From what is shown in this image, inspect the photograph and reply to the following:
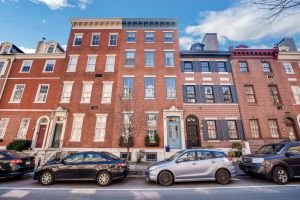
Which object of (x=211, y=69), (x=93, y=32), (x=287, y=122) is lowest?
(x=287, y=122)

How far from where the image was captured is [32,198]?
5.30 m

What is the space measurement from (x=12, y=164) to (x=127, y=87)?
1112cm

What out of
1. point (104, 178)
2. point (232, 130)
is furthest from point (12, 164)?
point (232, 130)

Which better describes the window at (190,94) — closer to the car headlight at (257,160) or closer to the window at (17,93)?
the car headlight at (257,160)

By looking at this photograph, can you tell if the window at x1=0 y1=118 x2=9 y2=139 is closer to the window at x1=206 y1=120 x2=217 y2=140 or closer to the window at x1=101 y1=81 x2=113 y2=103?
the window at x1=101 y1=81 x2=113 y2=103

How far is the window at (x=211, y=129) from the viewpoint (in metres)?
14.8

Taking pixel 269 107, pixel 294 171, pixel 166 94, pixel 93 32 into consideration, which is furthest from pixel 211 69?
pixel 93 32

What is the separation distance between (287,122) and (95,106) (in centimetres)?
2079

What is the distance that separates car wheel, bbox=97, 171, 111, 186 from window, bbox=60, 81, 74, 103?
469 inches

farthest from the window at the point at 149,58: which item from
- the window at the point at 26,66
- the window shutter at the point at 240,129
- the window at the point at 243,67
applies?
the window at the point at 26,66

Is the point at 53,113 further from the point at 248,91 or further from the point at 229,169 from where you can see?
the point at 248,91

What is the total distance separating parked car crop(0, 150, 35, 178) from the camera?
7613 millimetres

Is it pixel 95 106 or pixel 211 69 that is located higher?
pixel 211 69

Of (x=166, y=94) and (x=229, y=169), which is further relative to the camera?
(x=166, y=94)
